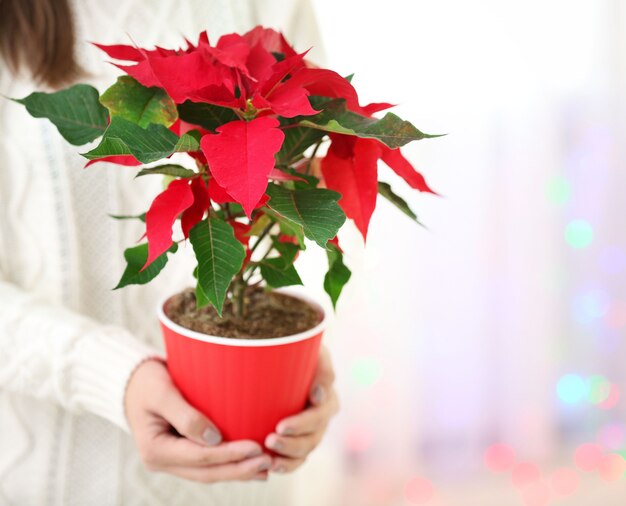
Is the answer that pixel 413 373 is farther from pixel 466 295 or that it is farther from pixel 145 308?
pixel 145 308

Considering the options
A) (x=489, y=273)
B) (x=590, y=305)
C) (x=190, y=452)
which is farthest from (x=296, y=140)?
(x=590, y=305)

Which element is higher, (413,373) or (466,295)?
(466,295)

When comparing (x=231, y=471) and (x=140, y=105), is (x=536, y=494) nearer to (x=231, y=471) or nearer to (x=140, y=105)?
(x=231, y=471)

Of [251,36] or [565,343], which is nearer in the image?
[251,36]

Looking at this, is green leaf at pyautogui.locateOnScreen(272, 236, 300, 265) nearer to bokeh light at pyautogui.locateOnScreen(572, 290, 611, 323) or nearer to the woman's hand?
the woman's hand

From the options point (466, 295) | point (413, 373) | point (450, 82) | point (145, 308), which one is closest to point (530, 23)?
point (450, 82)

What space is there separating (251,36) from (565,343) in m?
1.59

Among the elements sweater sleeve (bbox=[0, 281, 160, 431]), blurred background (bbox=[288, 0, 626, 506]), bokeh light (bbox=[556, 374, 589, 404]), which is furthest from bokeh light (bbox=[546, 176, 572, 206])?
sweater sleeve (bbox=[0, 281, 160, 431])

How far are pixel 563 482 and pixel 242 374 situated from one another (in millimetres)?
1645

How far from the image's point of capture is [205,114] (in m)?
0.45

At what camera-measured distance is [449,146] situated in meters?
1.65

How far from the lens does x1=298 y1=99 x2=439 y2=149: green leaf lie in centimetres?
39

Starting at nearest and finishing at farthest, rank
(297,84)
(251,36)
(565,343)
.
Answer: (297,84) → (251,36) → (565,343)

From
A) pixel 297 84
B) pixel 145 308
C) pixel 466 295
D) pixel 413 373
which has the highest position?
pixel 297 84
